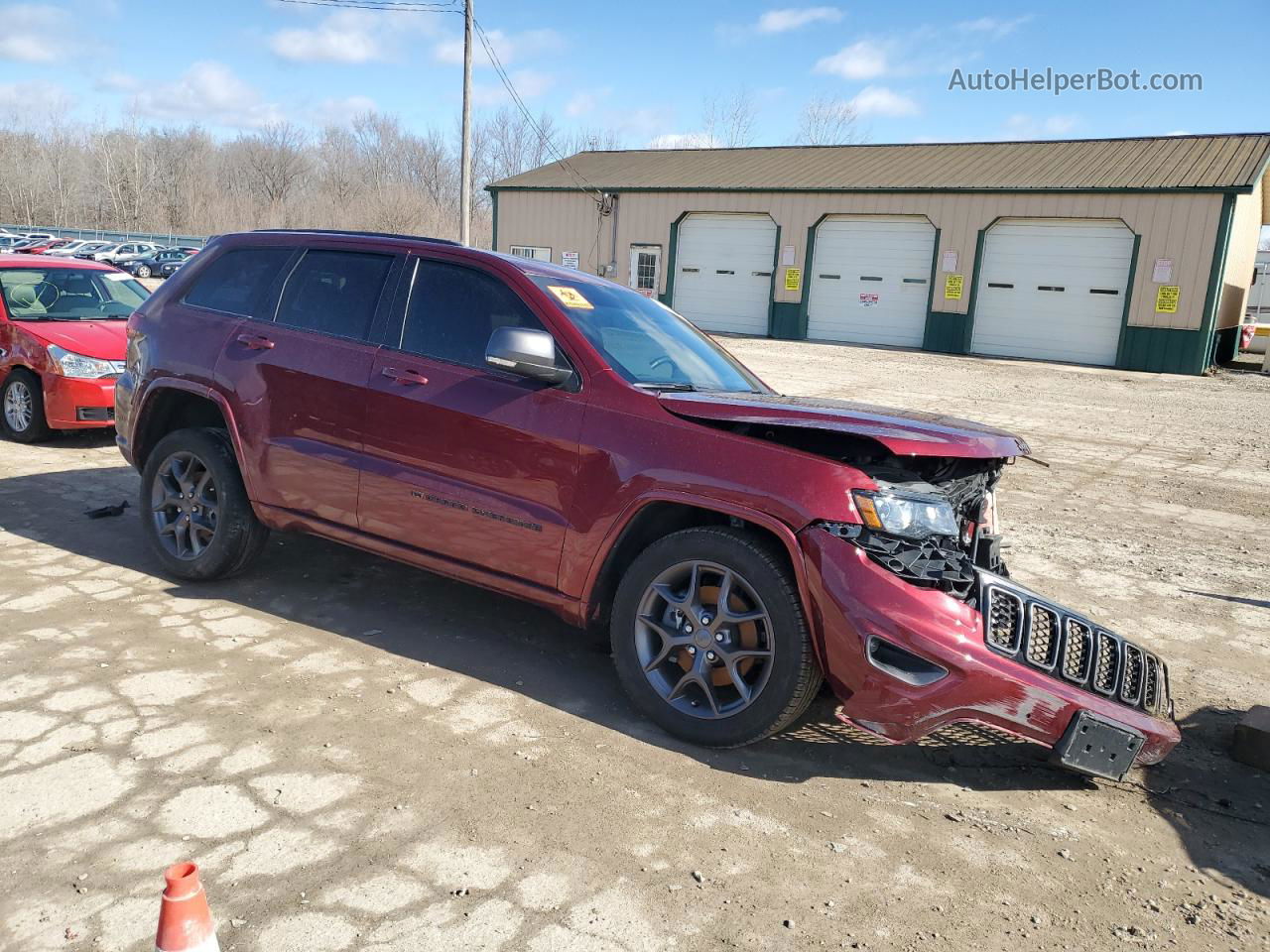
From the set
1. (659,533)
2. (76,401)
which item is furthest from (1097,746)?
(76,401)

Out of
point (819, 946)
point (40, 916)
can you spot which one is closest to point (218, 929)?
point (40, 916)

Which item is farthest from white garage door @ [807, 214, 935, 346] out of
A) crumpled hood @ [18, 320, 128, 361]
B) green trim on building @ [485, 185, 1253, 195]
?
crumpled hood @ [18, 320, 128, 361]

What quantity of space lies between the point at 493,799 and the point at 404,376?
6.53ft

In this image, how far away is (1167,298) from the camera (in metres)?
23.7

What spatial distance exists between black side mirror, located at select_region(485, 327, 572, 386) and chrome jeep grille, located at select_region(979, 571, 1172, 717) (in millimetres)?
1844

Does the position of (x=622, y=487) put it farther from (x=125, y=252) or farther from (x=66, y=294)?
(x=125, y=252)

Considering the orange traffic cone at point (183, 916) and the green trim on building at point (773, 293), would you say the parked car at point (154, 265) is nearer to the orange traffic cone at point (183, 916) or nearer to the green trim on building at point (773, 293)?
the green trim on building at point (773, 293)

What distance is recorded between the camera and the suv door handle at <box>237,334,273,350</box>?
15.6ft

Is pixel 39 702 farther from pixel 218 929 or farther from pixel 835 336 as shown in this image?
pixel 835 336

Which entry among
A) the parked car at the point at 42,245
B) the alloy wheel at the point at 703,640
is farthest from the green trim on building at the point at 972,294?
the parked car at the point at 42,245

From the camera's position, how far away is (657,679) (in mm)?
3721

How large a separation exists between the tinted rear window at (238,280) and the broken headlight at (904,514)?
11.0 ft

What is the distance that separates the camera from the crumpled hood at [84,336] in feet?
27.2

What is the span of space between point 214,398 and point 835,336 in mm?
25629
